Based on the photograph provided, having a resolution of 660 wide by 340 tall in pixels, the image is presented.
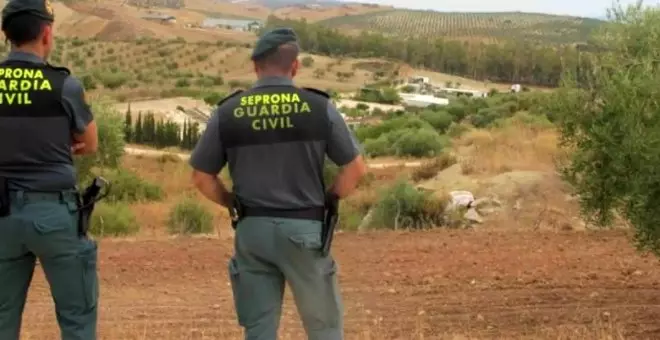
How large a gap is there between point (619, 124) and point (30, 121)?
4360 mm

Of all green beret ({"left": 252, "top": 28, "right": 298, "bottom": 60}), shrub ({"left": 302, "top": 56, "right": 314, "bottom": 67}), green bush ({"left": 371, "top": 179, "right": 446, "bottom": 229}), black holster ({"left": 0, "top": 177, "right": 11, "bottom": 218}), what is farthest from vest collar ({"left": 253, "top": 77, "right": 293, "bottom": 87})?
shrub ({"left": 302, "top": 56, "right": 314, "bottom": 67})

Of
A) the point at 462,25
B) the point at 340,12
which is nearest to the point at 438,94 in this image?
the point at 462,25

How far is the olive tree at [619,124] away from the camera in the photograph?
6.07 meters

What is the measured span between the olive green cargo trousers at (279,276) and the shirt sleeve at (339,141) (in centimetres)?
31

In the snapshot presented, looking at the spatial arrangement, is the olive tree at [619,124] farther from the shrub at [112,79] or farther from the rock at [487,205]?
the shrub at [112,79]

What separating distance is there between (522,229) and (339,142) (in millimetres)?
8267

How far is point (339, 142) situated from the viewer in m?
3.78

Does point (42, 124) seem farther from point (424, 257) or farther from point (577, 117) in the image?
point (424, 257)

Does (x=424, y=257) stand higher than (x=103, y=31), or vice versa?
(x=424, y=257)

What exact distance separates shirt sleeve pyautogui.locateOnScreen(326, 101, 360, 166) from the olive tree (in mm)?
2921

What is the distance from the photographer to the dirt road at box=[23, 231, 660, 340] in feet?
22.4

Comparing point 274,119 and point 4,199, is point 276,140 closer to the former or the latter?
point 274,119

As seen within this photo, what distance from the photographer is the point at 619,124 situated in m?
6.39

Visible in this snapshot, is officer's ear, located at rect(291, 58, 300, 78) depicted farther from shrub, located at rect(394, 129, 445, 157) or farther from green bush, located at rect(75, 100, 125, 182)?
shrub, located at rect(394, 129, 445, 157)
